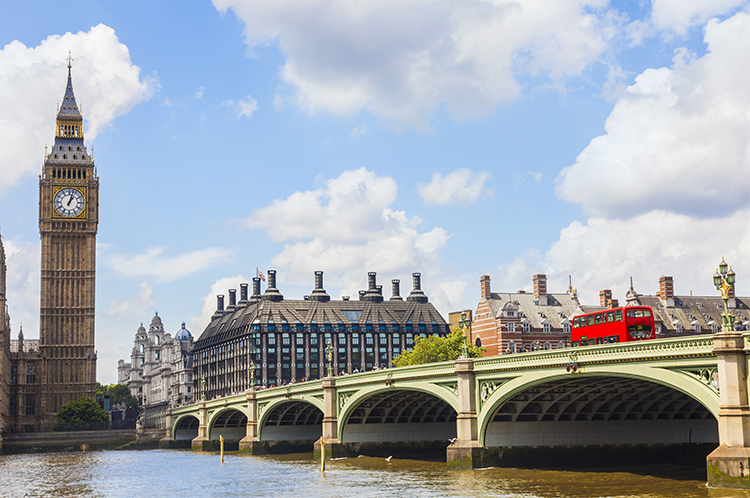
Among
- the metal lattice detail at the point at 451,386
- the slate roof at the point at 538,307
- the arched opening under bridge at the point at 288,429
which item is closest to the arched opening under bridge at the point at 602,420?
the metal lattice detail at the point at 451,386

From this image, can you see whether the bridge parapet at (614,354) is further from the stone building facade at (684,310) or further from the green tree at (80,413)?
the green tree at (80,413)

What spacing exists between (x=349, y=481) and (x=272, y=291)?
13030 centimetres

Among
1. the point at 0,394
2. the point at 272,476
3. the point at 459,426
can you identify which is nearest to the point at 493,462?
the point at 459,426

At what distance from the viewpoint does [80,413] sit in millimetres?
157500

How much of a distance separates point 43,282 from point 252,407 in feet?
259

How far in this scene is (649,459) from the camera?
65000 millimetres

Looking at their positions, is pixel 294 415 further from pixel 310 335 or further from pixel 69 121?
pixel 69 121

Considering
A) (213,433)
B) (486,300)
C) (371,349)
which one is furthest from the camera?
(371,349)

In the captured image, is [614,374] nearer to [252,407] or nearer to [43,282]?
[252,407]

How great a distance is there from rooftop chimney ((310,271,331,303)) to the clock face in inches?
1918

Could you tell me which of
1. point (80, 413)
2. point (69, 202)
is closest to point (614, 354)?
point (80, 413)

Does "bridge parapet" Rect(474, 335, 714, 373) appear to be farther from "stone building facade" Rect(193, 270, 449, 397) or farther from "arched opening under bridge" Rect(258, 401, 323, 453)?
"stone building facade" Rect(193, 270, 449, 397)

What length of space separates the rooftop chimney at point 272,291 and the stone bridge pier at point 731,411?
147m

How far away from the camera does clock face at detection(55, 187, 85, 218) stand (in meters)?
171
